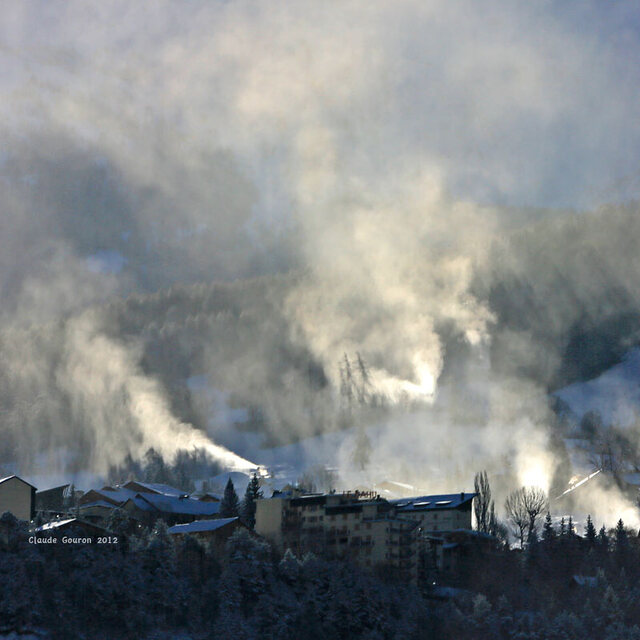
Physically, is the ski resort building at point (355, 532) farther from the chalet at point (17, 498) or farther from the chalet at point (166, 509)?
the chalet at point (17, 498)

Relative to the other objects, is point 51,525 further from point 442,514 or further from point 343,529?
point 442,514

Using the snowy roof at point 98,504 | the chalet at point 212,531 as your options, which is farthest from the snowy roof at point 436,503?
the snowy roof at point 98,504

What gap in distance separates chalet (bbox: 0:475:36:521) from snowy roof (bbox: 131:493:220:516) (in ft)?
82.5

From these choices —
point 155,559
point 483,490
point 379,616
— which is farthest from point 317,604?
point 483,490

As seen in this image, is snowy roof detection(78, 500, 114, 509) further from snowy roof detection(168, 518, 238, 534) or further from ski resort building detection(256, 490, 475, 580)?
ski resort building detection(256, 490, 475, 580)

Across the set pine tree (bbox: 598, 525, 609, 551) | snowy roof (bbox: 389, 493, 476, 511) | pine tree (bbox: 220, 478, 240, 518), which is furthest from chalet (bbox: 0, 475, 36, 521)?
pine tree (bbox: 598, 525, 609, 551)

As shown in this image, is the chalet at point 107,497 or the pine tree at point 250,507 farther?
the chalet at point 107,497

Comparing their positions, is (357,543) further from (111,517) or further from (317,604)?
(111,517)

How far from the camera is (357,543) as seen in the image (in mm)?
125750

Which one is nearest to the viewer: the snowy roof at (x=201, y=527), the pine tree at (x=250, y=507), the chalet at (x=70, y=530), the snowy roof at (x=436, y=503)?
the chalet at (x=70, y=530)

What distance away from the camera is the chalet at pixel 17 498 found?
118500 millimetres

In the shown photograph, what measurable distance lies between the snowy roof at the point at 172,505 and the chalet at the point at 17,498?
25134 millimetres

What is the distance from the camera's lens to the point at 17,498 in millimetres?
120062

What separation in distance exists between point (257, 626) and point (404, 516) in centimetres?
4870
